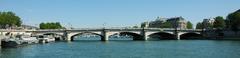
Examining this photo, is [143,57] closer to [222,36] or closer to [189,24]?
[222,36]

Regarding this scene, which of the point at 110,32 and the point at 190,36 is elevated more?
the point at 110,32

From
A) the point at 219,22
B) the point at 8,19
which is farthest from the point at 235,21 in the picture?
the point at 8,19

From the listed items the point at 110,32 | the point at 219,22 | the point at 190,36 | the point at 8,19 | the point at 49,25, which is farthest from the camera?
the point at 49,25

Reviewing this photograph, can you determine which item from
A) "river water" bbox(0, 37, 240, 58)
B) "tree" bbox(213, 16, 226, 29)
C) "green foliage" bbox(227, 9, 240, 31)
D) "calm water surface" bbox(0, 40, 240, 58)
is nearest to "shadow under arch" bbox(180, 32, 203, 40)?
"green foliage" bbox(227, 9, 240, 31)

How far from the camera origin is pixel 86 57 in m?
45.2

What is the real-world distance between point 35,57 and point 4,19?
2261 inches

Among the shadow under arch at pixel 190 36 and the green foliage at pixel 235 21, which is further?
the shadow under arch at pixel 190 36

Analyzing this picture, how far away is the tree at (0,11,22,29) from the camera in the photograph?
10044cm

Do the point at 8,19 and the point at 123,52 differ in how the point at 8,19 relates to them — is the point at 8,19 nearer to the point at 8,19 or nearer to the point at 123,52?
the point at 8,19

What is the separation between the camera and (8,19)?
102m

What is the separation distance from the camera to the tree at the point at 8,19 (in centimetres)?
10044

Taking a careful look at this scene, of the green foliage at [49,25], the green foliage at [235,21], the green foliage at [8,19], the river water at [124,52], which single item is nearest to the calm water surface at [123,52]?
the river water at [124,52]

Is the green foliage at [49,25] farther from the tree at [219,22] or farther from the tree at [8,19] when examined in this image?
the tree at [219,22]

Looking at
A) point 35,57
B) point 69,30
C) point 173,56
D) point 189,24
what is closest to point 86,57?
point 35,57
